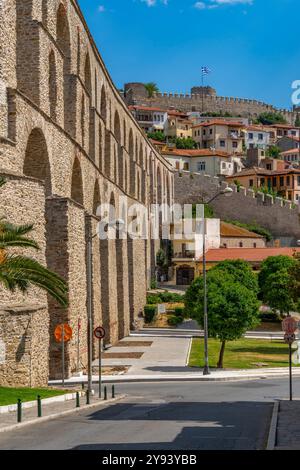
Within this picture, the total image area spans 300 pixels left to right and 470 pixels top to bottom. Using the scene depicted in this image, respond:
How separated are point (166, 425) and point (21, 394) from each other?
6224 mm

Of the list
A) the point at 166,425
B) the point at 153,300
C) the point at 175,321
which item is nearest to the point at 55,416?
the point at 166,425

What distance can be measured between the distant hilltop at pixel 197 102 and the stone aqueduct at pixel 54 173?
119760mm

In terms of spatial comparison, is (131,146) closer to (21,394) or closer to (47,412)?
(21,394)

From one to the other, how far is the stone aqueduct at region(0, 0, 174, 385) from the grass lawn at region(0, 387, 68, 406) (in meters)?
0.71

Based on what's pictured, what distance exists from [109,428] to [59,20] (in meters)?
31.2

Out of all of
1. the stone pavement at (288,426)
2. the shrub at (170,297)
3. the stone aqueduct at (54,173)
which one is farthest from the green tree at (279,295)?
the stone pavement at (288,426)

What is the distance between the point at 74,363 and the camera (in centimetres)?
3544

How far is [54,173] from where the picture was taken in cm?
3750

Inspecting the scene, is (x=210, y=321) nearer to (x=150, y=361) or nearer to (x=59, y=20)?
(x=150, y=361)

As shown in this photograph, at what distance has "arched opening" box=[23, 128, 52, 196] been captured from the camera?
35500 millimetres

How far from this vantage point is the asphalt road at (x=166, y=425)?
16.2 m

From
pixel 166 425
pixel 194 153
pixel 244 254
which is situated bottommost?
pixel 166 425

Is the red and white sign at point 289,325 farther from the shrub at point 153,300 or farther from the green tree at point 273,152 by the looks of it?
the green tree at point 273,152
